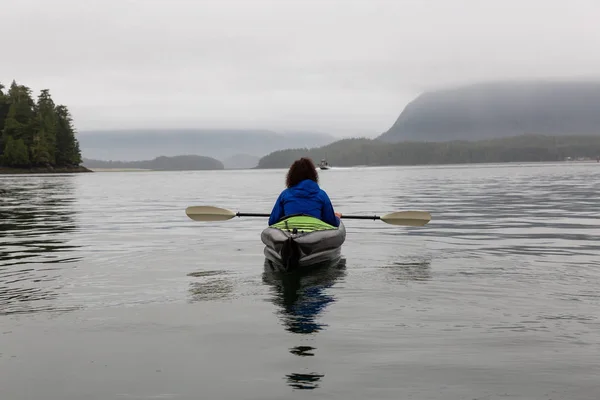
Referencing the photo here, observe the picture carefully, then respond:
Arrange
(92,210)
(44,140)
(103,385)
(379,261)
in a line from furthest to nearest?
1. (44,140)
2. (92,210)
3. (379,261)
4. (103,385)

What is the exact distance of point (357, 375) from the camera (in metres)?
7.11

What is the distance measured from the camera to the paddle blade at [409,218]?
63.0 feet

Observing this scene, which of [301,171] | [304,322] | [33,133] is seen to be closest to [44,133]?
[33,133]

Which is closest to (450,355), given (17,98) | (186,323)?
(186,323)

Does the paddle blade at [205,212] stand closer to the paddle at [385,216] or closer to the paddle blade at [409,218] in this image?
the paddle at [385,216]

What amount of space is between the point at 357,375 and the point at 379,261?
904 cm

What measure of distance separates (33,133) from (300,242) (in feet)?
565

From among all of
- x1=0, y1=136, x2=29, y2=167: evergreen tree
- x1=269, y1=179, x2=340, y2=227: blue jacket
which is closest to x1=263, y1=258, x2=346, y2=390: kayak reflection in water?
x1=269, y1=179, x2=340, y2=227: blue jacket

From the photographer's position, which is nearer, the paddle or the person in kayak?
the person in kayak

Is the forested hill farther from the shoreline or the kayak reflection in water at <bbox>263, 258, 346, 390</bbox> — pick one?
the kayak reflection in water at <bbox>263, 258, 346, 390</bbox>

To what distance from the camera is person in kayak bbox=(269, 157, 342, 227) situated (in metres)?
14.8

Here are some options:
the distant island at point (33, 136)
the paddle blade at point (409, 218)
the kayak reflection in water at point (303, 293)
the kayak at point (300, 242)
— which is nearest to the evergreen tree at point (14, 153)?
the distant island at point (33, 136)

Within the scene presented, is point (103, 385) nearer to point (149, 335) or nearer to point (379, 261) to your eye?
point (149, 335)

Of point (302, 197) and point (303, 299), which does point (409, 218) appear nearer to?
point (302, 197)
